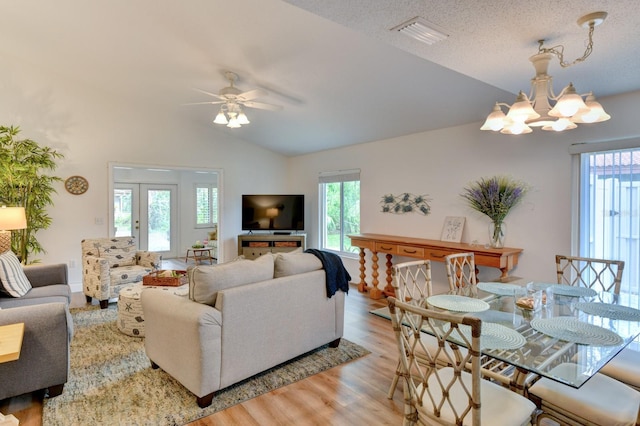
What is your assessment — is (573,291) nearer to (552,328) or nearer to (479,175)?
(552,328)

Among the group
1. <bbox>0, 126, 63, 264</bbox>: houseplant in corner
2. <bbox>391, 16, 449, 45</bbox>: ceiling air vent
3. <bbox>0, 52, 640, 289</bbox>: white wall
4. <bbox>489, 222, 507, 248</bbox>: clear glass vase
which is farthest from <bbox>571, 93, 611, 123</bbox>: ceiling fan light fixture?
<bbox>0, 126, 63, 264</bbox>: houseplant in corner

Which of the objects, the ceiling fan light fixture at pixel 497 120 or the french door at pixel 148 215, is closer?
the ceiling fan light fixture at pixel 497 120

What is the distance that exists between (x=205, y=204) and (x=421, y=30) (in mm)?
8178

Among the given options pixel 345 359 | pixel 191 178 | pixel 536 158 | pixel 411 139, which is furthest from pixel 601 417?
pixel 191 178

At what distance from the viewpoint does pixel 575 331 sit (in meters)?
1.70

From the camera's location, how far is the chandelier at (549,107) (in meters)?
1.71

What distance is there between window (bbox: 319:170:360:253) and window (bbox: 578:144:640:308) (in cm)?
315

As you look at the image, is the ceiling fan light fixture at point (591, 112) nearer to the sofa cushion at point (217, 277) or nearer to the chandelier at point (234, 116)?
the sofa cushion at point (217, 277)

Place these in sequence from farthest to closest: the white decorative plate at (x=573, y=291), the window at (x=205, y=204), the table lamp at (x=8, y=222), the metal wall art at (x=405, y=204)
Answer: the window at (x=205, y=204), the metal wall art at (x=405, y=204), the table lamp at (x=8, y=222), the white decorative plate at (x=573, y=291)

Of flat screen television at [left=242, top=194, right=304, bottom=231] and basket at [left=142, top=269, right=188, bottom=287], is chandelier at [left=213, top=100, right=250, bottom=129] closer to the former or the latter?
basket at [left=142, top=269, right=188, bottom=287]

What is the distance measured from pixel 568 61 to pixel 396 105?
2023 mm

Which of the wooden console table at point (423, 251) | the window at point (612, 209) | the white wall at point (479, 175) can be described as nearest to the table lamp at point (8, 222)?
the wooden console table at point (423, 251)

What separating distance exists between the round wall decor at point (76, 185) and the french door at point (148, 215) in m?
2.92

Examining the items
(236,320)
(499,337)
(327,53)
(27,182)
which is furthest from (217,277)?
(27,182)
